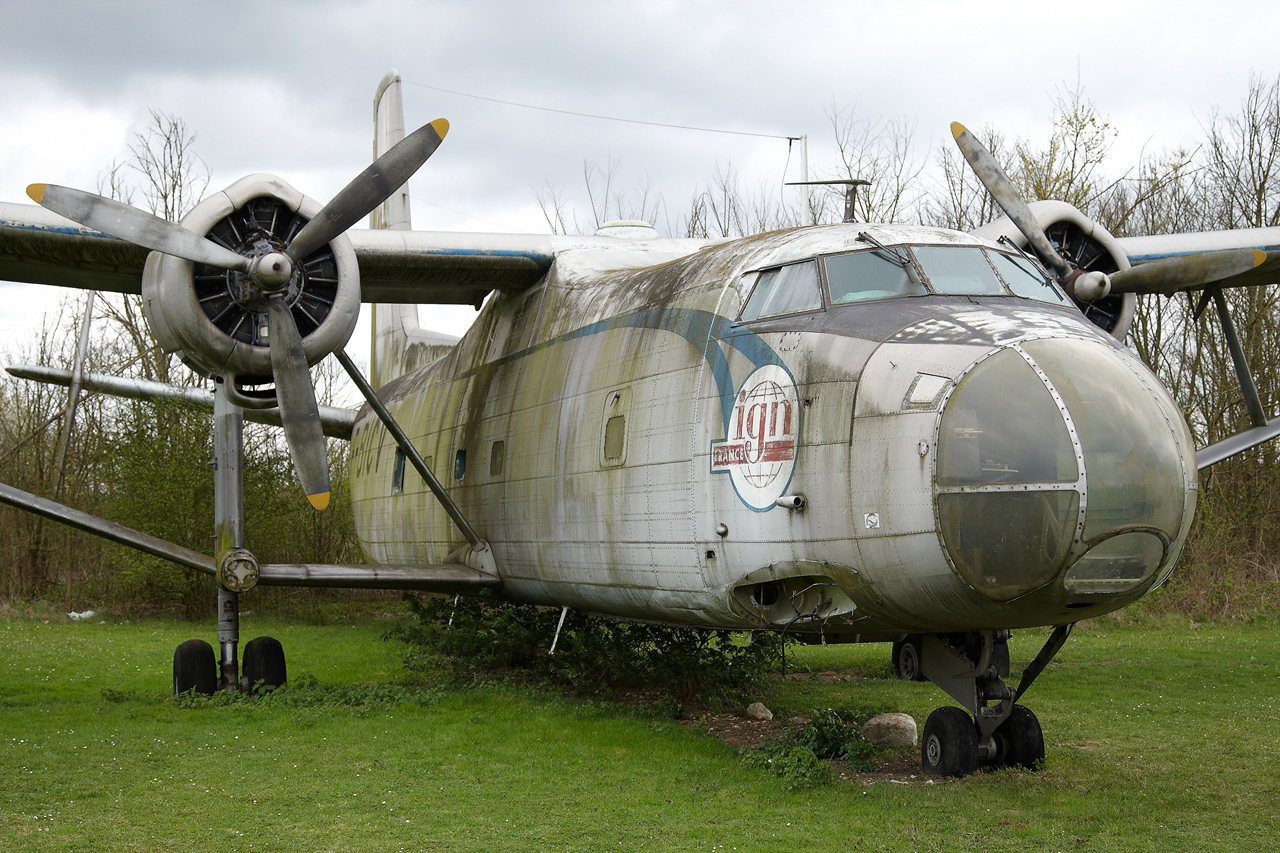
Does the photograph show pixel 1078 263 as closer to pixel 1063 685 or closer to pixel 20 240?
pixel 1063 685

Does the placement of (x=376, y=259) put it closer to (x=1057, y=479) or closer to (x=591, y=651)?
(x=591, y=651)

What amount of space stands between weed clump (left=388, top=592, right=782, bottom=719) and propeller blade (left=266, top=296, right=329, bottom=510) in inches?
120

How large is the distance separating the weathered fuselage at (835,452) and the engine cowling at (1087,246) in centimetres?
357

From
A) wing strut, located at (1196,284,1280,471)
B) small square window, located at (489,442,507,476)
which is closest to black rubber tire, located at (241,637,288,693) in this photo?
small square window, located at (489,442,507,476)

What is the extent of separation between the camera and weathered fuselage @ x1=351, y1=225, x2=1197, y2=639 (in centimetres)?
556

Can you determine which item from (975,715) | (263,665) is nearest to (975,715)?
(975,715)

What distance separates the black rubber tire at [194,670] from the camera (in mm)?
11266

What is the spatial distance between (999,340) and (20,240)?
8443mm

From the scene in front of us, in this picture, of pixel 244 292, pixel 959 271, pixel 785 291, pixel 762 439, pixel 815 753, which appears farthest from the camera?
pixel 244 292

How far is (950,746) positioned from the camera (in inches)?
285

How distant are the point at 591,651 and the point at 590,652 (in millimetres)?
18

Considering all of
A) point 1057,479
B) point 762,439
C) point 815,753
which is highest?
point 762,439

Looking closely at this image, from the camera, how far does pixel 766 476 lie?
22.5 feet

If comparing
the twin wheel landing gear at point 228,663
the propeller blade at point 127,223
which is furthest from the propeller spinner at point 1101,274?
the twin wheel landing gear at point 228,663
